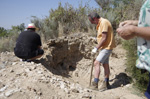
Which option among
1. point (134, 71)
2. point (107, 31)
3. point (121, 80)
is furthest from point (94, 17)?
point (121, 80)

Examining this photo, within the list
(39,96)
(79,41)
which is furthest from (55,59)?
(39,96)

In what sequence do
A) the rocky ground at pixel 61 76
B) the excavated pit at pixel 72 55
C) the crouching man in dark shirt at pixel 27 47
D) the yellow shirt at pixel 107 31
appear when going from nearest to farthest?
the rocky ground at pixel 61 76
the yellow shirt at pixel 107 31
the crouching man in dark shirt at pixel 27 47
the excavated pit at pixel 72 55

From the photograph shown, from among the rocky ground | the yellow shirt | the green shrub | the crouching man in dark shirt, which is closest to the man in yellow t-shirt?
the yellow shirt

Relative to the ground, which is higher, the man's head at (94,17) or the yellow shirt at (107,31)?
the man's head at (94,17)

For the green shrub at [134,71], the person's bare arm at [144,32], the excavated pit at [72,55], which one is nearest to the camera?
the person's bare arm at [144,32]

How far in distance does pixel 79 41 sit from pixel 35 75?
10.6ft

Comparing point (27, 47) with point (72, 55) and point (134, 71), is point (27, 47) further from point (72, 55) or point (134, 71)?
point (134, 71)

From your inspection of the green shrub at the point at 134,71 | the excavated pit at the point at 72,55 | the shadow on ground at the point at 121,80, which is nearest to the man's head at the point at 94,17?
the green shrub at the point at 134,71

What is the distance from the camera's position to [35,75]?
317cm

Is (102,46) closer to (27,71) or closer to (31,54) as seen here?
(27,71)

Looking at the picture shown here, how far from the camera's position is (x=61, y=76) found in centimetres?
521

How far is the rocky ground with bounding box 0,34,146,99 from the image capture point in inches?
103

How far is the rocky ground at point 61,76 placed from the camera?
262cm

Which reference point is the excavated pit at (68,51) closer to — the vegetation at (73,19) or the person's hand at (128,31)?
the vegetation at (73,19)
